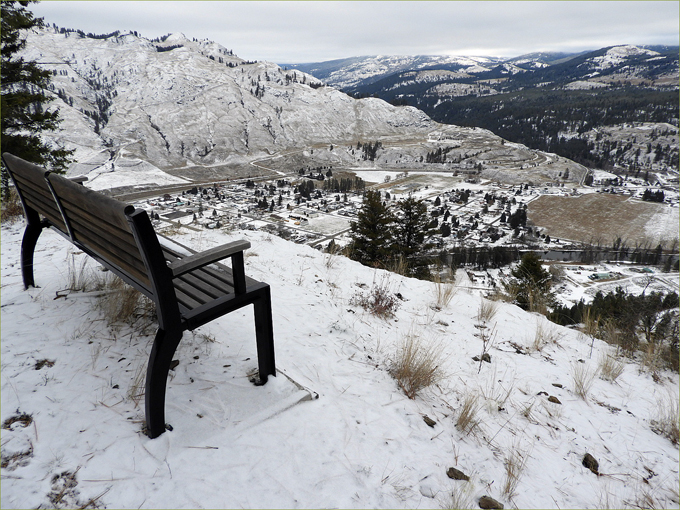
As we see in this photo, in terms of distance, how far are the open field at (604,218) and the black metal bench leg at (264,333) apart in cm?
8043

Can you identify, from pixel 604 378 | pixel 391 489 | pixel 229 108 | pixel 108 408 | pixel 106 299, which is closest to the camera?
pixel 391 489

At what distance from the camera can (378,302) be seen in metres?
4.70

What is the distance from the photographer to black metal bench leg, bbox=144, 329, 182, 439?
1.91 metres

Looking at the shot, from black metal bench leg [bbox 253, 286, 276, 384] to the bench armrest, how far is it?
0.42 meters

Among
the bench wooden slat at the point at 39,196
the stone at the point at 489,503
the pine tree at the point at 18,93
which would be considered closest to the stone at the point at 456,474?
the stone at the point at 489,503

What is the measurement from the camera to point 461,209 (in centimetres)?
7925

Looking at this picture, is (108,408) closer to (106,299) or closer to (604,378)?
(106,299)

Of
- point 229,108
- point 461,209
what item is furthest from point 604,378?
point 229,108

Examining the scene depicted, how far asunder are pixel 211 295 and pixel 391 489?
1.67 meters

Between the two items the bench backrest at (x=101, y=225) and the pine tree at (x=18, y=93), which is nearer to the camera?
the bench backrest at (x=101, y=225)

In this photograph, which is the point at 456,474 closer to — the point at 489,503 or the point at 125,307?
the point at 489,503

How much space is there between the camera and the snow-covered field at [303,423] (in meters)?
1.84

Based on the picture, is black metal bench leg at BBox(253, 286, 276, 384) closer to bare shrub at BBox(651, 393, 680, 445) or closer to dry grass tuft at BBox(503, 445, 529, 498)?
dry grass tuft at BBox(503, 445, 529, 498)

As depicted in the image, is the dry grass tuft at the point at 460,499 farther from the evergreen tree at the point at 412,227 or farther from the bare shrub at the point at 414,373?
the evergreen tree at the point at 412,227
